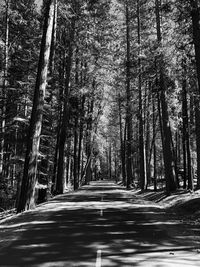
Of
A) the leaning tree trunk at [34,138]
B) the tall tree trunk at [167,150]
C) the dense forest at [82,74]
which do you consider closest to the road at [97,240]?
the leaning tree trunk at [34,138]

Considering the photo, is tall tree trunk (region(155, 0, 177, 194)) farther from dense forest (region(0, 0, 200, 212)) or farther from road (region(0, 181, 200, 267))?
road (region(0, 181, 200, 267))

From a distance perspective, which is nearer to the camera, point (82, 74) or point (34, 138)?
point (34, 138)

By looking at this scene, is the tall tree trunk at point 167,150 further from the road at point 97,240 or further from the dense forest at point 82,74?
the road at point 97,240

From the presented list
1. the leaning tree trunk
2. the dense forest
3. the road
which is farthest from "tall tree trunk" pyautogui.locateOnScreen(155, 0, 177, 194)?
the leaning tree trunk

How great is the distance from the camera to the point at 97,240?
8461 mm

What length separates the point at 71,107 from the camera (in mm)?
29938

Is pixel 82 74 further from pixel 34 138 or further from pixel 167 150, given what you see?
pixel 34 138

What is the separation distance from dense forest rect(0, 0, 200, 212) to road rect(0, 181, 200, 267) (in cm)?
364

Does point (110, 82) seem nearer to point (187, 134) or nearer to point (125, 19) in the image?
point (125, 19)

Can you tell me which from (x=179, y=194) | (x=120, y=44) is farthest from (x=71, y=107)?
(x=179, y=194)

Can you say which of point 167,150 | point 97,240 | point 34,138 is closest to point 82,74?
point 167,150

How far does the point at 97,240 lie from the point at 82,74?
92.6 feet

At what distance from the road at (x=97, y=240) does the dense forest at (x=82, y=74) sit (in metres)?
3.64

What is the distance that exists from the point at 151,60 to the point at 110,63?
34.7 ft
